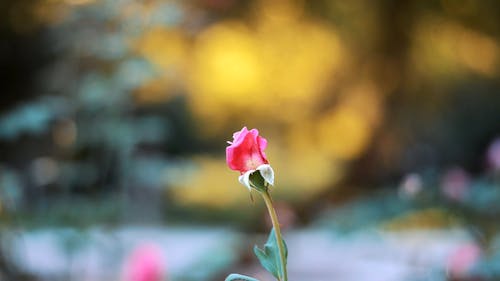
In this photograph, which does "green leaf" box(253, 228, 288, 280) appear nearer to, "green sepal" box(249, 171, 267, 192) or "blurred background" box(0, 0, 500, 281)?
"green sepal" box(249, 171, 267, 192)

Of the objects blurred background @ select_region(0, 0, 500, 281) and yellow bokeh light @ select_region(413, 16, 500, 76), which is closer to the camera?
blurred background @ select_region(0, 0, 500, 281)

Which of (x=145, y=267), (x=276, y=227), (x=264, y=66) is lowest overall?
(x=276, y=227)

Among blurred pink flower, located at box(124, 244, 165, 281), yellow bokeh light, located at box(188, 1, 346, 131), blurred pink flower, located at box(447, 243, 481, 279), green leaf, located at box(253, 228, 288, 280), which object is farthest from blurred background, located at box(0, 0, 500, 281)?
green leaf, located at box(253, 228, 288, 280)

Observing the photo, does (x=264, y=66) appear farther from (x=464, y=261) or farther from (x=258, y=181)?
(x=258, y=181)

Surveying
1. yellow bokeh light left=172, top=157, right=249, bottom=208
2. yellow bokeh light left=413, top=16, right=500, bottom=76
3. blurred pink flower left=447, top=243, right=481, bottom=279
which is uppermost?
yellow bokeh light left=413, top=16, right=500, bottom=76

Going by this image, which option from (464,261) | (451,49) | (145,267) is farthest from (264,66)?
(145,267)

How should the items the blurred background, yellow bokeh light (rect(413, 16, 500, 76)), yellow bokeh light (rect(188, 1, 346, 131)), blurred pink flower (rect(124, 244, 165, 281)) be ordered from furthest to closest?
yellow bokeh light (rect(188, 1, 346, 131))
yellow bokeh light (rect(413, 16, 500, 76))
the blurred background
blurred pink flower (rect(124, 244, 165, 281))

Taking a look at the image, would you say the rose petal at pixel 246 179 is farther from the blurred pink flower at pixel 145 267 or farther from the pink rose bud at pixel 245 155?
the blurred pink flower at pixel 145 267

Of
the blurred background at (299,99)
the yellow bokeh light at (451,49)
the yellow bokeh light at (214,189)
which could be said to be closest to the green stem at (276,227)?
the blurred background at (299,99)
